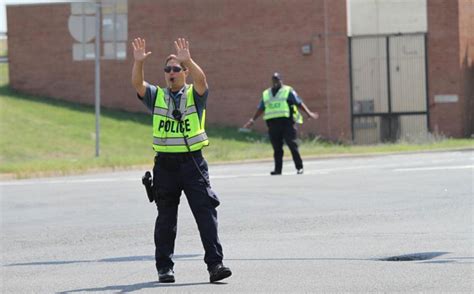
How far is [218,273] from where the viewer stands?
920cm

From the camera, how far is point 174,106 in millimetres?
9516

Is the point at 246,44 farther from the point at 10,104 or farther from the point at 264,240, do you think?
the point at 264,240

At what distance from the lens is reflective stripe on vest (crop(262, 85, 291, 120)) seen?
70.3 ft

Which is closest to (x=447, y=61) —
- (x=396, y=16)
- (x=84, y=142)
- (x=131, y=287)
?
(x=396, y=16)

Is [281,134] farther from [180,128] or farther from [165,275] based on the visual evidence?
[165,275]

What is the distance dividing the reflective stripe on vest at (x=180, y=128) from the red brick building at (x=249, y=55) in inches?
1318

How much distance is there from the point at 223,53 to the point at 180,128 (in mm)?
34783

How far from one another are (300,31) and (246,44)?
2.13m

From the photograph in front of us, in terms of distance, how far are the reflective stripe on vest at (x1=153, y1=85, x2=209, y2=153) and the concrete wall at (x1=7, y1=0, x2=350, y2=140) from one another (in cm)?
3349

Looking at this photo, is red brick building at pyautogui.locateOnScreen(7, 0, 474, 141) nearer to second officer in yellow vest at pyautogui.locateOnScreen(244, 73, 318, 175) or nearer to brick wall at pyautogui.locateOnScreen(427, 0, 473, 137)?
brick wall at pyautogui.locateOnScreen(427, 0, 473, 137)

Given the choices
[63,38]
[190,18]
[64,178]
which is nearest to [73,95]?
[63,38]

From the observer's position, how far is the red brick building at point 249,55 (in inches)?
1668

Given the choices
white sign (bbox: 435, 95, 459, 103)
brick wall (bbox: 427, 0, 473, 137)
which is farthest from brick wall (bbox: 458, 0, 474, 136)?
white sign (bbox: 435, 95, 459, 103)

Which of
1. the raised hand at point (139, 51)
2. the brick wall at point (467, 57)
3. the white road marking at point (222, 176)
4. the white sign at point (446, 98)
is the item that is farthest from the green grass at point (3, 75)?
the raised hand at point (139, 51)
